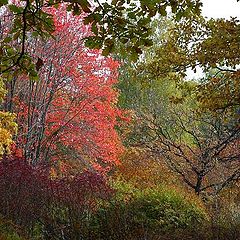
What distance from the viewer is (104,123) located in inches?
529

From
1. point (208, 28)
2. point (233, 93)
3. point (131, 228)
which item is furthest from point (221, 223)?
point (208, 28)

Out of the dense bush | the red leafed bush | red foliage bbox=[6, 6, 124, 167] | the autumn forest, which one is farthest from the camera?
red foliage bbox=[6, 6, 124, 167]

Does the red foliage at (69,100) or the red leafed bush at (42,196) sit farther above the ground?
the red foliage at (69,100)

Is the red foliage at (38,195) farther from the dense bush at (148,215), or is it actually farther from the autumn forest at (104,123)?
the dense bush at (148,215)

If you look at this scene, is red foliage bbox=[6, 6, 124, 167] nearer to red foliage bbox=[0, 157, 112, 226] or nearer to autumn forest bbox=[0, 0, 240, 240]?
autumn forest bbox=[0, 0, 240, 240]

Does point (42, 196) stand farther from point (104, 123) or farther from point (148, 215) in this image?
point (104, 123)

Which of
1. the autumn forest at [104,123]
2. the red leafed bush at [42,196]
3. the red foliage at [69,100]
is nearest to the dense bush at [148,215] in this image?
the autumn forest at [104,123]

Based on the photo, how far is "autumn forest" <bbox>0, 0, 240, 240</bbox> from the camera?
7.13 ft

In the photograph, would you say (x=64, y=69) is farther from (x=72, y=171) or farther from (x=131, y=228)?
(x=131, y=228)

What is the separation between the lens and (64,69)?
12.3m

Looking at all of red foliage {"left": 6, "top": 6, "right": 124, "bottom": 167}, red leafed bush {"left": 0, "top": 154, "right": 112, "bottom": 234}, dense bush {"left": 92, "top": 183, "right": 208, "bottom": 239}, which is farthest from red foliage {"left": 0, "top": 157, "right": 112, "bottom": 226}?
red foliage {"left": 6, "top": 6, "right": 124, "bottom": 167}

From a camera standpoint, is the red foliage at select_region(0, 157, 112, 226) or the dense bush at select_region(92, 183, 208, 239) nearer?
the dense bush at select_region(92, 183, 208, 239)

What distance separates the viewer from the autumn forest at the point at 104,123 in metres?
A: 2.17

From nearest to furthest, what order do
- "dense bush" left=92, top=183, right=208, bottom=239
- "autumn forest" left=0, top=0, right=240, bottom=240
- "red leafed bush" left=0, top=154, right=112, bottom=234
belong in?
"autumn forest" left=0, top=0, right=240, bottom=240, "dense bush" left=92, top=183, right=208, bottom=239, "red leafed bush" left=0, top=154, right=112, bottom=234
